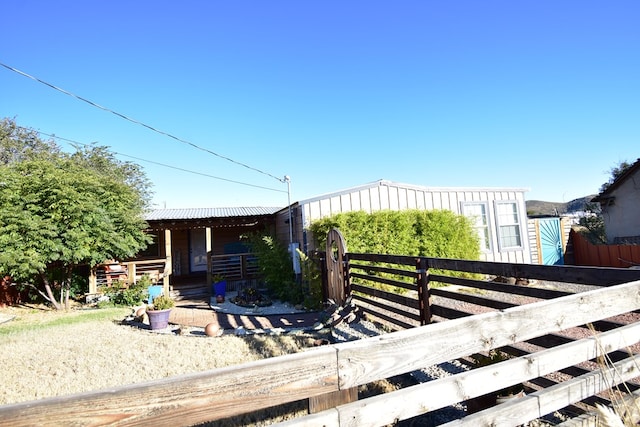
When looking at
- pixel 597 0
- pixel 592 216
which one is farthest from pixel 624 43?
pixel 592 216

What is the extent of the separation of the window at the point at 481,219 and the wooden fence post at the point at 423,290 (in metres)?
7.30

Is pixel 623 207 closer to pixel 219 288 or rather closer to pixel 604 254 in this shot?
pixel 604 254

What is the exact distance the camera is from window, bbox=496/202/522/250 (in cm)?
1102

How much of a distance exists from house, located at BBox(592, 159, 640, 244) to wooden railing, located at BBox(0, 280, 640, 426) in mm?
15062

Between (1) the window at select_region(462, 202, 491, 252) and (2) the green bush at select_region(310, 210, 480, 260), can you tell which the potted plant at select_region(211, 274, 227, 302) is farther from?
(1) the window at select_region(462, 202, 491, 252)

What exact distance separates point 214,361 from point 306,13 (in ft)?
28.3

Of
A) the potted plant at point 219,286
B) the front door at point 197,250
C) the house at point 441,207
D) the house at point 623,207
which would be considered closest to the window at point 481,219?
the house at point 441,207

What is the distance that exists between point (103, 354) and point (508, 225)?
12.3m

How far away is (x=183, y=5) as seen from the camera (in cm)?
755

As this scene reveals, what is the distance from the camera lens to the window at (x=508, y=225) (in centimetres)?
1102

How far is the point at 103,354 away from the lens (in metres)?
5.28

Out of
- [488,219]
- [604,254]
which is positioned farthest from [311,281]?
[604,254]

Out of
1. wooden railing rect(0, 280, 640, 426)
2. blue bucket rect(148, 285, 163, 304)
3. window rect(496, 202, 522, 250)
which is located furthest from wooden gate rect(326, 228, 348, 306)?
window rect(496, 202, 522, 250)

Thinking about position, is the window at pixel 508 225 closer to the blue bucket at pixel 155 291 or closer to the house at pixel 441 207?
the house at pixel 441 207
